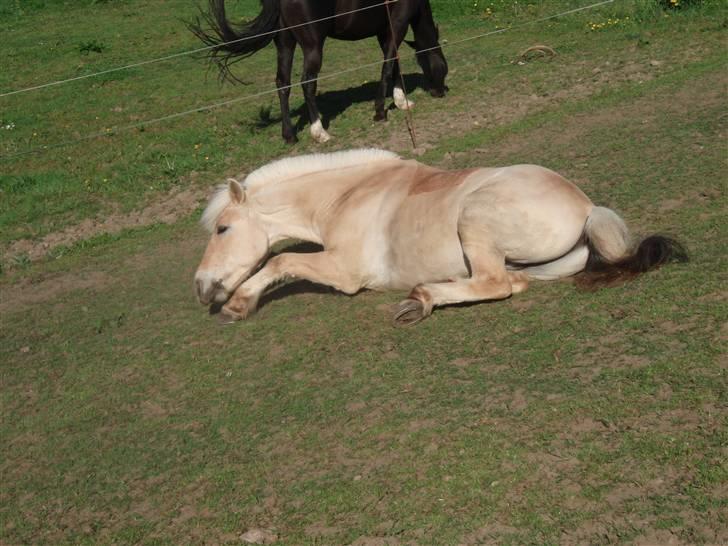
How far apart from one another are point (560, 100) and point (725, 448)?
7.58 meters

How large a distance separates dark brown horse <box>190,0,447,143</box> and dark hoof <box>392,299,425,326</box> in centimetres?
567

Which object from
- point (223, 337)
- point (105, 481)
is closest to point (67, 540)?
point (105, 481)

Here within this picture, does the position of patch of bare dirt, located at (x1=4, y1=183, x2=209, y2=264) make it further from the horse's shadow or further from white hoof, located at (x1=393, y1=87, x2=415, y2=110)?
white hoof, located at (x1=393, y1=87, x2=415, y2=110)

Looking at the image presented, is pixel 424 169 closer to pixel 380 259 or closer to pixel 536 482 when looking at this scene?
pixel 380 259

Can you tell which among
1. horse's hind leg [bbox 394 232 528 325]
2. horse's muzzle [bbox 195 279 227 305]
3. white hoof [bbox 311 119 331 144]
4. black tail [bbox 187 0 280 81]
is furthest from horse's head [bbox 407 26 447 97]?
horse's hind leg [bbox 394 232 528 325]

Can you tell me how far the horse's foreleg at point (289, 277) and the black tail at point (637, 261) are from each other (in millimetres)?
1648

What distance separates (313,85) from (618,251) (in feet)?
21.0

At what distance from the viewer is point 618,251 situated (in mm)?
5500

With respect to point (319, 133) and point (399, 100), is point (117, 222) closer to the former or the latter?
point (319, 133)

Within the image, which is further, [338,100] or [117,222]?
[338,100]

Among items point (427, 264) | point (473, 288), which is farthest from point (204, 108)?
point (473, 288)

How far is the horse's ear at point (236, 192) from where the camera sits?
6473mm

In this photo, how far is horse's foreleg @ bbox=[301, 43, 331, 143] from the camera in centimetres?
1099

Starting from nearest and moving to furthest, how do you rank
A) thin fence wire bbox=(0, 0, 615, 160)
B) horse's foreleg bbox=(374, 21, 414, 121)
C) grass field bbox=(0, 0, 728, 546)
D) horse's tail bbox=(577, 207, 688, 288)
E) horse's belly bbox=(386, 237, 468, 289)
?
grass field bbox=(0, 0, 728, 546), horse's tail bbox=(577, 207, 688, 288), horse's belly bbox=(386, 237, 468, 289), thin fence wire bbox=(0, 0, 615, 160), horse's foreleg bbox=(374, 21, 414, 121)
